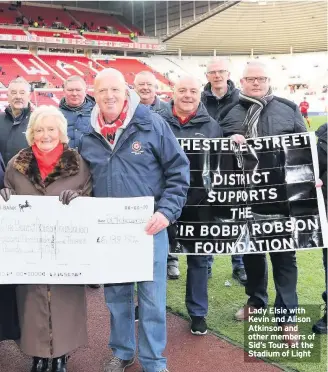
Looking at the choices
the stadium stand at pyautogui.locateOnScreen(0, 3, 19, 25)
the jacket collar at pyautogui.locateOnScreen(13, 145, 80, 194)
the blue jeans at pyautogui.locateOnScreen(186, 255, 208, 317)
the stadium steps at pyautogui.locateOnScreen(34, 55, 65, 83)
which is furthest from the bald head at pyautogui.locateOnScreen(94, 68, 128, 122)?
the stadium stand at pyautogui.locateOnScreen(0, 3, 19, 25)

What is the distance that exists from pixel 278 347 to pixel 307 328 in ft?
1.41

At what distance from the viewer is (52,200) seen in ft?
9.04

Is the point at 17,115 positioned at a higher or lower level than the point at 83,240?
higher

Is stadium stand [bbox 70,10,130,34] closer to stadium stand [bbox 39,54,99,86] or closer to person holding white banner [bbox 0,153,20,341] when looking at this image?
stadium stand [bbox 39,54,99,86]

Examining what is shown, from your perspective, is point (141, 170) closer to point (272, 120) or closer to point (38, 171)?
point (38, 171)

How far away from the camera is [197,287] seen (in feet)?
11.8

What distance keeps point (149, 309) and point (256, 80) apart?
6.28 ft

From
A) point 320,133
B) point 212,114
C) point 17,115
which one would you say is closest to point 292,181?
point 320,133

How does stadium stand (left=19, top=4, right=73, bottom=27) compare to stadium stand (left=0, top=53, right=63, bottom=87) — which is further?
stadium stand (left=19, top=4, right=73, bottom=27)

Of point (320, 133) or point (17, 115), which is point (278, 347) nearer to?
point (320, 133)

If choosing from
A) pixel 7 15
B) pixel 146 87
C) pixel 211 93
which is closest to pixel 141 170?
pixel 211 93

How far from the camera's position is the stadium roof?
36594 mm

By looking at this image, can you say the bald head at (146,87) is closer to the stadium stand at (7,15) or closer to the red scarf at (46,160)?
the red scarf at (46,160)

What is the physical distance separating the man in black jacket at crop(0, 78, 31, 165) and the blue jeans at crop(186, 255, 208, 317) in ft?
6.84
